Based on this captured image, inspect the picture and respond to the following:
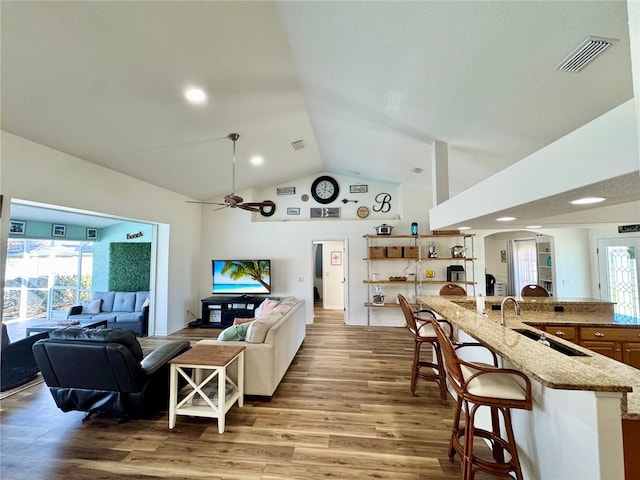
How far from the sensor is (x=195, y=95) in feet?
8.93

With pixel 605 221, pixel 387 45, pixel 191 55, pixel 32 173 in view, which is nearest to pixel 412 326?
pixel 605 221

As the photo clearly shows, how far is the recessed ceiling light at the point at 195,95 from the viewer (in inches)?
104

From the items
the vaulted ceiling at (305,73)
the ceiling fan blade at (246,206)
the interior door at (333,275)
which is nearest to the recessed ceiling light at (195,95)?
the vaulted ceiling at (305,73)

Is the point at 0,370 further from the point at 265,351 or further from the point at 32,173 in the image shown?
the point at 265,351

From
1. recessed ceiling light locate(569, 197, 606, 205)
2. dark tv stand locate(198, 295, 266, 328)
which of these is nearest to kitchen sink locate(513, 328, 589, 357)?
recessed ceiling light locate(569, 197, 606, 205)

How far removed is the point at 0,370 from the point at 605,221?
6823mm

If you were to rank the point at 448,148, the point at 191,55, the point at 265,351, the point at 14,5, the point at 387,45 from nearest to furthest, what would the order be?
the point at 14,5 → the point at 387,45 → the point at 191,55 → the point at 265,351 → the point at 448,148

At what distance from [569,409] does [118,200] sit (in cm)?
530

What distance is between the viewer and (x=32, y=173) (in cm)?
284

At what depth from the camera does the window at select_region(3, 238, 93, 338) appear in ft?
16.3

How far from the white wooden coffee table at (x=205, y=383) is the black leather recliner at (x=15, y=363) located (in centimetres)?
220

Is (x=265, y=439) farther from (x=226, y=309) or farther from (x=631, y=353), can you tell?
(x=226, y=309)

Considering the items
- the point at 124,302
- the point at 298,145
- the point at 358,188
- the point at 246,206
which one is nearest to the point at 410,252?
the point at 358,188

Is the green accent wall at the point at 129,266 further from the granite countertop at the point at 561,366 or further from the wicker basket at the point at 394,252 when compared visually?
the granite countertop at the point at 561,366
